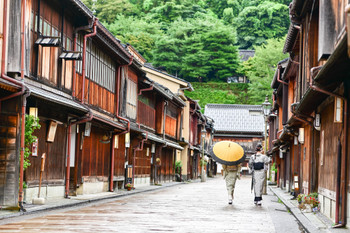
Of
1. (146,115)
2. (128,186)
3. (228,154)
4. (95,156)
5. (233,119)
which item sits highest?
(233,119)

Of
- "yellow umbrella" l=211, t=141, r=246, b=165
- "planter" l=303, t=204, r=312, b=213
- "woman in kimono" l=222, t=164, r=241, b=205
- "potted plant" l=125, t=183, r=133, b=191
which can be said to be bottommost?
"potted plant" l=125, t=183, r=133, b=191

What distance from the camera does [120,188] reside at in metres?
30.9

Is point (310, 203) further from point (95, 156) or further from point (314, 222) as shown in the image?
point (95, 156)

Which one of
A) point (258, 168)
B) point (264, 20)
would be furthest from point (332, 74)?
point (264, 20)

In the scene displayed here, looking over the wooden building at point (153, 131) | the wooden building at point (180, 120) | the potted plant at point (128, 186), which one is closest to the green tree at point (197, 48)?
the wooden building at point (180, 120)

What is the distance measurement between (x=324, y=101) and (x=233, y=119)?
70384mm

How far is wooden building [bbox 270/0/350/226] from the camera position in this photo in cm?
1220

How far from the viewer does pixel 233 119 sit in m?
86.6

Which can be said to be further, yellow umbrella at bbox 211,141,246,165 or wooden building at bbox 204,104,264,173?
wooden building at bbox 204,104,264,173

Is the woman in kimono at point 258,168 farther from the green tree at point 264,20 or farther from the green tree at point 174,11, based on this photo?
the green tree at point 264,20

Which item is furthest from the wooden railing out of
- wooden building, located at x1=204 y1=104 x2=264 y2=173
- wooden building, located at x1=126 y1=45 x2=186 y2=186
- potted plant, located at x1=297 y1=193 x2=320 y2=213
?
wooden building, located at x1=204 y1=104 x2=264 y2=173

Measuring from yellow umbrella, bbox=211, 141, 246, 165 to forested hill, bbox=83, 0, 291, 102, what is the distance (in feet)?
184

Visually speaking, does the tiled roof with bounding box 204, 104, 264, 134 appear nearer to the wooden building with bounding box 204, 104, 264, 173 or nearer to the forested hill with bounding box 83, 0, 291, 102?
the wooden building with bounding box 204, 104, 264, 173

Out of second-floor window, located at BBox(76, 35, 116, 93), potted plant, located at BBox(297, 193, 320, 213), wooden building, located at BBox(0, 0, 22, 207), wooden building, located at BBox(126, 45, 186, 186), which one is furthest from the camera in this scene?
wooden building, located at BBox(126, 45, 186, 186)
